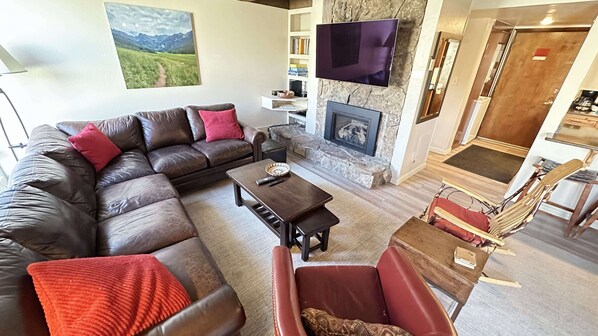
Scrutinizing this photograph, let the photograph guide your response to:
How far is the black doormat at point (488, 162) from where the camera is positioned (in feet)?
11.8

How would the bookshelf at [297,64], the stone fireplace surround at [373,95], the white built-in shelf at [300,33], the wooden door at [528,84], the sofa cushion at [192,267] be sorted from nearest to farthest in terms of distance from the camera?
the sofa cushion at [192,267] < the stone fireplace surround at [373,95] < the wooden door at [528,84] < the white built-in shelf at [300,33] < the bookshelf at [297,64]

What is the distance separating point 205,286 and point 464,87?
15.1 ft

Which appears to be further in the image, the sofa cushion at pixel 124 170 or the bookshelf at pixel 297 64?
the bookshelf at pixel 297 64

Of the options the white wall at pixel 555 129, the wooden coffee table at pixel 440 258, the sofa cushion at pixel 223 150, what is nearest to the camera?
the wooden coffee table at pixel 440 258

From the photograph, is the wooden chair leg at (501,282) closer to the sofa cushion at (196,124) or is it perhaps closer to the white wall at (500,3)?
the white wall at (500,3)

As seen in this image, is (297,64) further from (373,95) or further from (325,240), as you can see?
(325,240)

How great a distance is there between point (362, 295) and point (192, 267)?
0.95 metres

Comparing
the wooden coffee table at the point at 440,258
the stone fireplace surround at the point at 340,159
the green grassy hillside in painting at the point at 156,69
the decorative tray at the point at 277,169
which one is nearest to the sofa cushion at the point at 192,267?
the decorative tray at the point at 277,169

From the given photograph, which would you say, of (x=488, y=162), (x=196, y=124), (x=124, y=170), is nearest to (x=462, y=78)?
(x=488, y=162)

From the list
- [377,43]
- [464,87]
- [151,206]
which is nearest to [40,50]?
[151,206]

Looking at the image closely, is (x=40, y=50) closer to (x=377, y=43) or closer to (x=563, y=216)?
(x=377, y=43)

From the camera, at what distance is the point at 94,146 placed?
7.54 ft

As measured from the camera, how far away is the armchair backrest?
4.98 ft

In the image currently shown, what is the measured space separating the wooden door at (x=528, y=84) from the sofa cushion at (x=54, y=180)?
6.46 m
